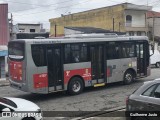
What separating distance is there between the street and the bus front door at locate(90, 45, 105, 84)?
2.12 ft

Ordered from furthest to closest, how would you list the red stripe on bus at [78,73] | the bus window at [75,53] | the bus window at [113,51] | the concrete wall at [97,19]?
the concrete wall at [97,19] < the bus window at [113,51] < the bus window at [75,53] < the red stripe on bus at [78,73]

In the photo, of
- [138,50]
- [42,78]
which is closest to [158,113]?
[42,78]

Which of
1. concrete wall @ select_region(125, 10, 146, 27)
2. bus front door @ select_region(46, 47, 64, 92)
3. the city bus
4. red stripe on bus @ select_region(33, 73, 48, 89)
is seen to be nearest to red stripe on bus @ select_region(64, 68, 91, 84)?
the city bus

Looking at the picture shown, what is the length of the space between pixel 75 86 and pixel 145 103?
8.98 m

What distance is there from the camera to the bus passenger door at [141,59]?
2090 cm

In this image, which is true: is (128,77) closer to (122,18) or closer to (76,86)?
(76,86)

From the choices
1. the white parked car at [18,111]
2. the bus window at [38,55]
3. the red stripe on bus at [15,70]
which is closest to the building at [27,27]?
the red stripe on bus at [15,70]

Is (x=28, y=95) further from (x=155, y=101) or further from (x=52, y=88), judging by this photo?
(x=155, y=101)

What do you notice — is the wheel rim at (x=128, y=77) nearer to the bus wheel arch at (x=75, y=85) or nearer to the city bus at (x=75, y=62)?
the city bus at (x=75, y=62)

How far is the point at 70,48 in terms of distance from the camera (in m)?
17.5

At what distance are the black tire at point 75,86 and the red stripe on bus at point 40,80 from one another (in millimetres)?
1535

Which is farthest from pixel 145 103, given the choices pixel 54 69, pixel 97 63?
pixel 97 63

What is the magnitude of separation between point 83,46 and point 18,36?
16145 mm

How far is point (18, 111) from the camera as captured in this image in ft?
33.1
